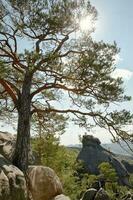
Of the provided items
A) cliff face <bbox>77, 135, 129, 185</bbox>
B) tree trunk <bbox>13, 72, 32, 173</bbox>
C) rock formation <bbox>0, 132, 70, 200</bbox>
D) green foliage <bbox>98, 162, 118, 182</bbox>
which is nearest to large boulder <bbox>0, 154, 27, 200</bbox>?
rock formation <bbox>0, 132, 70, 200</bbox>

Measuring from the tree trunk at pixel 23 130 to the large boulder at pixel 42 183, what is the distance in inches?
41.0

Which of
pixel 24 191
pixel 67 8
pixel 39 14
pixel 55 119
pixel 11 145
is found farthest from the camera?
pixel 55 119

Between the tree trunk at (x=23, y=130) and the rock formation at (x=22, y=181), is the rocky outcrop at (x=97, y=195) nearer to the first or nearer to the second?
the rock formation at (x=22, y=181)

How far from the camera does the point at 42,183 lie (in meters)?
16.1

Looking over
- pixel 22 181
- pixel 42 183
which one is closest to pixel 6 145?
pixel 42 183

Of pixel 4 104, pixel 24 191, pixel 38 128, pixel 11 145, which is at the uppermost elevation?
pixel 4 104

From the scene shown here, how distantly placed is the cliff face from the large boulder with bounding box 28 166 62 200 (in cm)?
5378

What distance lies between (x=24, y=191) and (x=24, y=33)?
7.03 m

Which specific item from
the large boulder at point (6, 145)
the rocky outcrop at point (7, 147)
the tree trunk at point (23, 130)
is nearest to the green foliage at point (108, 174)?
the rocky outcrop at point (7, 147)

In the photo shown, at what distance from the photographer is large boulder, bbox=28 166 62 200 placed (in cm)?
1575

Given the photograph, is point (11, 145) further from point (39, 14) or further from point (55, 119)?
point (39, 14)

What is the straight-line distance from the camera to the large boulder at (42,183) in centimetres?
1575

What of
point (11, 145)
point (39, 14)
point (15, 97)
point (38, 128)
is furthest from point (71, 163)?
point (39, 14)

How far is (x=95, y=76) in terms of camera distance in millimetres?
15297
